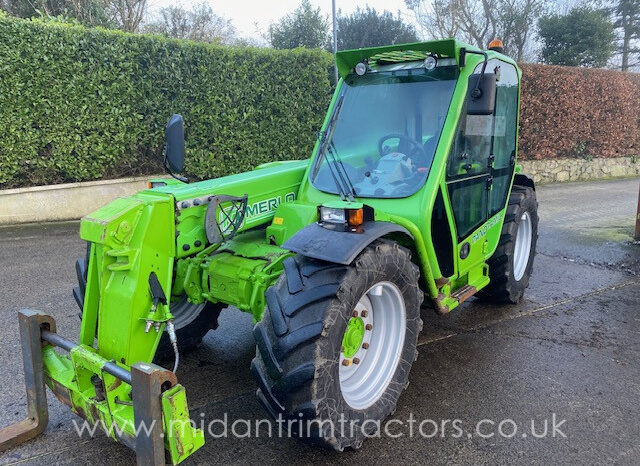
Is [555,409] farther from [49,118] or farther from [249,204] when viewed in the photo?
[49,118]

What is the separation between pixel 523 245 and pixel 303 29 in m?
13.9

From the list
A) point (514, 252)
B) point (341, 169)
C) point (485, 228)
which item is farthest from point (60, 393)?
point (514, 252)

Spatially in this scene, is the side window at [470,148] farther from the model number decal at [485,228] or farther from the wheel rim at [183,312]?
the wheel rim at [183,312]

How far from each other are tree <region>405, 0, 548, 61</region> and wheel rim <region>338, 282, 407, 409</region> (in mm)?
18253

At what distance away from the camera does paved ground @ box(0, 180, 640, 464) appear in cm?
267

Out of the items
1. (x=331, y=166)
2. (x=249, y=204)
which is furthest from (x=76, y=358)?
(x=331, y=166)

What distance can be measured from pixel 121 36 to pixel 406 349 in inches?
287

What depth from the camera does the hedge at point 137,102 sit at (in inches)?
295

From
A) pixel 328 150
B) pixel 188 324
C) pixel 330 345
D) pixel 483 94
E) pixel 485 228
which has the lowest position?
pixel 188 324

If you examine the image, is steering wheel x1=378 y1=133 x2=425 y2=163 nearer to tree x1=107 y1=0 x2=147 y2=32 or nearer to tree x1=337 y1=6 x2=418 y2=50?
tree x1=107 y1=0 x2=147 y2=32

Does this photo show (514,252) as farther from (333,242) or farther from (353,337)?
(333,242)

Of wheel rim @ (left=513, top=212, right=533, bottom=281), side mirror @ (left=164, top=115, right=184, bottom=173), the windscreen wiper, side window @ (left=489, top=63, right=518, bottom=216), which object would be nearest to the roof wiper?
the windscreen wiper

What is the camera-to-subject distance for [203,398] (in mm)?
3184

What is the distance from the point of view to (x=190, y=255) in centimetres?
299
